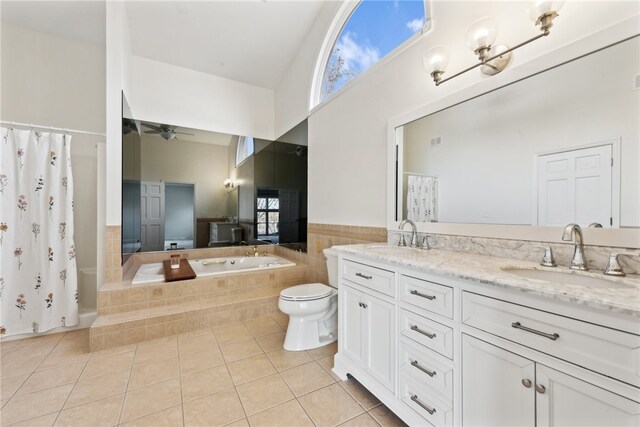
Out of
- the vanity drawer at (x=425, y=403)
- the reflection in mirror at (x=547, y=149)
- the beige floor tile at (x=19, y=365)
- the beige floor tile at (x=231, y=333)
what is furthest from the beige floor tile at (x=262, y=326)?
the reflection in mirror at (x=547, y=149)

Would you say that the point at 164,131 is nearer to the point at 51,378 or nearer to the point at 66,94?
the point at 66,94

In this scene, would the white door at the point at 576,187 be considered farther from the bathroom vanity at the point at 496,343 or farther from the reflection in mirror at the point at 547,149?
the bathroom vanity at the point at 496,343

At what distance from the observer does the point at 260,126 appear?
4395 mm

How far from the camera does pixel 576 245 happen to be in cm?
113

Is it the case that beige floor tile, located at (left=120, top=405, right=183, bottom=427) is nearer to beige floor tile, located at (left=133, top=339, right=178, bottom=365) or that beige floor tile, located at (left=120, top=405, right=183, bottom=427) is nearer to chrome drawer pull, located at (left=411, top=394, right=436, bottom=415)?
beige floor tile, located at (left=133, top=339, right=178, bottom=365)

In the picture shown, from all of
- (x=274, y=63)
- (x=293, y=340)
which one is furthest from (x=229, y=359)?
(x=274, y=63)

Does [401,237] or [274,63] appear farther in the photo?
[274,63]

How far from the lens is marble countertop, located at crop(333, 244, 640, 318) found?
72 centimetres

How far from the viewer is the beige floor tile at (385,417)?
55.8 inches

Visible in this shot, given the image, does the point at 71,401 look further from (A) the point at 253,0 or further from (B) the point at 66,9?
(A) the point at 253,0

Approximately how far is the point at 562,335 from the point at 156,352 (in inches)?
103

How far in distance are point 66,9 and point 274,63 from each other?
89.8 inches

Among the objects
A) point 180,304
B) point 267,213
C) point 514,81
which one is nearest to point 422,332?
point 514,81

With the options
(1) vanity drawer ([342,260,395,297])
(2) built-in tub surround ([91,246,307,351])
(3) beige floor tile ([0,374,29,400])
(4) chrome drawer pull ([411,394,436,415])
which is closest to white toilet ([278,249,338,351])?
(1) vanity drawer ([342,260,395,297])
